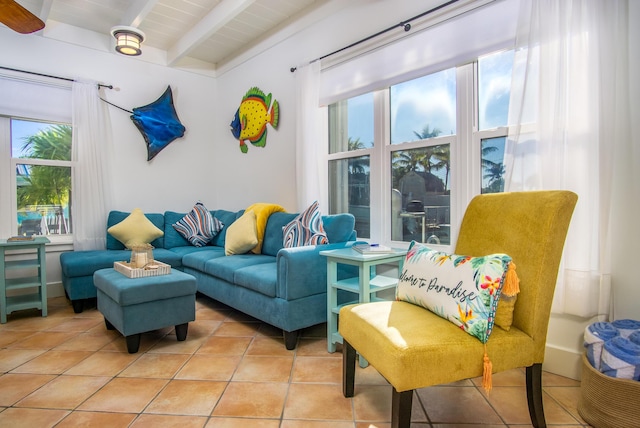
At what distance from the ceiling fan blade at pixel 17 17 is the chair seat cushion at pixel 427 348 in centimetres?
272

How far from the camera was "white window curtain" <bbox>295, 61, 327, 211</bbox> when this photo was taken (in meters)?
3.22

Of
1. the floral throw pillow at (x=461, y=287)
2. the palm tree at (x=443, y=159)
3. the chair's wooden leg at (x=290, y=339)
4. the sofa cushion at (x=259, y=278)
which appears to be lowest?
the chair's wooden leg at (x=290, y=339)

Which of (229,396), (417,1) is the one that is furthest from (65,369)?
(417,1)

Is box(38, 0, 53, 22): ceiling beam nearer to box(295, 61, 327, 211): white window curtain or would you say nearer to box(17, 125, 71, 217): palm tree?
box(17, 125, 71, 217): palm tree

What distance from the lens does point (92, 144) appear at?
3717 mm

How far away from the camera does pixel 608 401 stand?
1.41m

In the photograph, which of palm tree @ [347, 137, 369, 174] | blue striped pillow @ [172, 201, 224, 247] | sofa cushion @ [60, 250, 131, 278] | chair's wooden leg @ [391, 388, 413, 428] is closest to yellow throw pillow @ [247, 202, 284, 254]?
blue striped pillow @ [172, 201, 224, 247]

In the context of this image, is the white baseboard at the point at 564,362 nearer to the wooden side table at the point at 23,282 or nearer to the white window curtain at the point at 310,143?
the white window curtain at the point at 310,143

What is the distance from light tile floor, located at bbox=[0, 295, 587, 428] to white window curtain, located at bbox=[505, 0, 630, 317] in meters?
0.61

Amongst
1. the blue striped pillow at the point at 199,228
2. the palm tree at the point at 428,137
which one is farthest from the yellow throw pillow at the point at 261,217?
the palm tree at the point at 428,137

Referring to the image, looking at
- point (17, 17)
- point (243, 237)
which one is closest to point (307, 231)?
point (243, 237)

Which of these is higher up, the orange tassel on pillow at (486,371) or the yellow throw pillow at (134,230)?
the yellow throw pillow at (134,230)

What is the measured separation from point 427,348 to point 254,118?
11.4 ft

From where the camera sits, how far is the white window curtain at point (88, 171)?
3.64 metres
